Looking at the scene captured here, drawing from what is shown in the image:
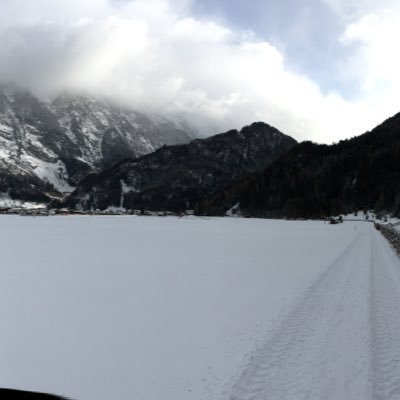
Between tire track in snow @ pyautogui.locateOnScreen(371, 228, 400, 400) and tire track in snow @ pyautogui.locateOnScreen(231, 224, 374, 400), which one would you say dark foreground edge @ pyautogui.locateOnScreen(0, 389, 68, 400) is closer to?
tire track in snow @ pyautogui.locateOnScreen(231, 224, 374, 400)

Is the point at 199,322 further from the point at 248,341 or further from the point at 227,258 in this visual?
the point at 227,258

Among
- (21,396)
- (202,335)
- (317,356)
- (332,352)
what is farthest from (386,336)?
(21,396)

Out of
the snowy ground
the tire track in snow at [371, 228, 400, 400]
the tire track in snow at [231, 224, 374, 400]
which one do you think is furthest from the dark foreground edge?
the tire track in snow at [371, 228, 400, 400]

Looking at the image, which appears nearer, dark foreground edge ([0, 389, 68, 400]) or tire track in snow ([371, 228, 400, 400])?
dark foreground edge ([0, 389, 68, 400])

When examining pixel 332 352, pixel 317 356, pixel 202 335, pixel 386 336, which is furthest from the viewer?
pixel 202 335

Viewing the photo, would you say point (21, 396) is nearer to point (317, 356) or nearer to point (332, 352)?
point (317, 356)

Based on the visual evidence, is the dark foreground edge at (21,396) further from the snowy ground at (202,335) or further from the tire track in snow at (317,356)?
the tire track in snow at (317,356)

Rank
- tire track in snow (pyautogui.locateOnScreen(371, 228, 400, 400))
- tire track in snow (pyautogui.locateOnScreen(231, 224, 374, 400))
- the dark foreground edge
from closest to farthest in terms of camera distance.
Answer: the dark foreground edge
tire track in snow (pyautogui.locateOnScreen(231, 224, 374, 400))
tire track in snow (pyautogui.locateOnScreen(371, 228, 400, 400))

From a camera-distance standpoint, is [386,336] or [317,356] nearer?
[317,356]

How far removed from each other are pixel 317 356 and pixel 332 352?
49 centimetres

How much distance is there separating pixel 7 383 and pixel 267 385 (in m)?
4.92

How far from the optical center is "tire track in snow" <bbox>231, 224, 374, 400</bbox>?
739 centimetres

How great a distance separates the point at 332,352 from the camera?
934cm

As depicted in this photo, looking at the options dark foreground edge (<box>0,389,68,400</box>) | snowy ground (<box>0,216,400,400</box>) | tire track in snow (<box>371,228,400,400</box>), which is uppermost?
dark foreground edge (<box>0,389,68,400</box>)
